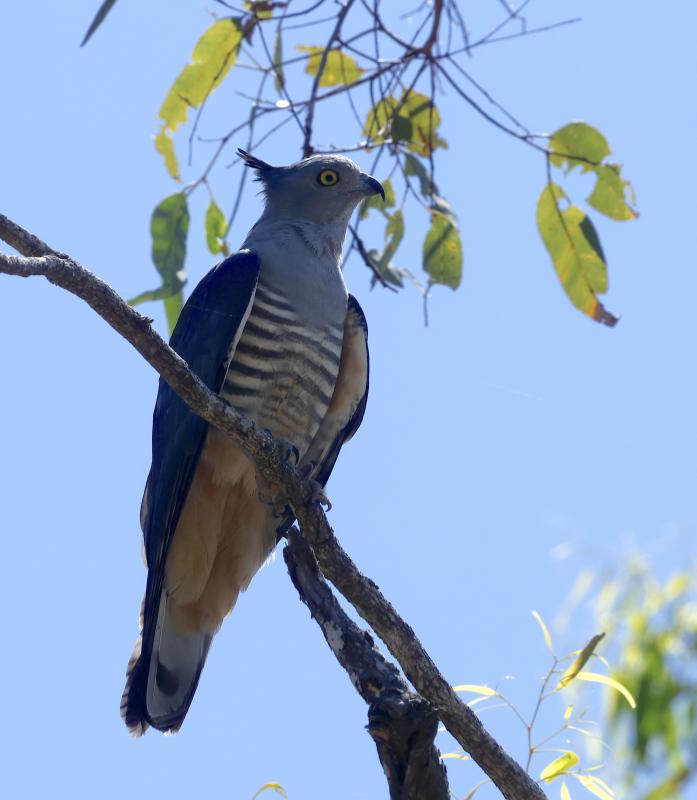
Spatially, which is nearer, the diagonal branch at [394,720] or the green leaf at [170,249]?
the diagonal branch at [394,720]

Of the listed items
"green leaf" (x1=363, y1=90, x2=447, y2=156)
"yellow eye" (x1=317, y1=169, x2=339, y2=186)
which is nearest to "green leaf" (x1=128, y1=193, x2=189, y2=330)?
"yellow eye" (x1=317, y1=169, x2=339, y2=186)

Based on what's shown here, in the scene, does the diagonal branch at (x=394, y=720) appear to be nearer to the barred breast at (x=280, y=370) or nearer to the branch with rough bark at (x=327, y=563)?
the branch with rough bark at (x=327, y=563)

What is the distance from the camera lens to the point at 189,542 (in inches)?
163

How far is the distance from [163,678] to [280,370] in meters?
1.11

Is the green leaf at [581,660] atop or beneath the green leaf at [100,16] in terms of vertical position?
beneath

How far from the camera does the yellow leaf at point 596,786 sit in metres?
2.62

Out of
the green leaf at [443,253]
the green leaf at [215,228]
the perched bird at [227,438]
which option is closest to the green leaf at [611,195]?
the green leaf at [443,253]

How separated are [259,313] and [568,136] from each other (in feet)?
4.38

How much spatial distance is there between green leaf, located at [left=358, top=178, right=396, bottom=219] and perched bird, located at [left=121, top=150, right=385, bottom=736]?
563 millimetres

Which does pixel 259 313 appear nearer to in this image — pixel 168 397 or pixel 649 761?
pixel 168 397

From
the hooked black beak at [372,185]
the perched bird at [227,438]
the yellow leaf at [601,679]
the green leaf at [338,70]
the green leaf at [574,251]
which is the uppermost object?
the green leaf at [338,70]

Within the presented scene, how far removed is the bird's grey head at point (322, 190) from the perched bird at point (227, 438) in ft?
1.51

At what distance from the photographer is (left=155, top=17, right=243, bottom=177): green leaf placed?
4.39 metres

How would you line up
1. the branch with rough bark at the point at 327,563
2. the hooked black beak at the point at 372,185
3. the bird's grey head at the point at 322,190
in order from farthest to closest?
the bird's grey head at the point at 322,190, the hooked black beak at the point at 372,185, the branch with rough bark at the point at 327,563
